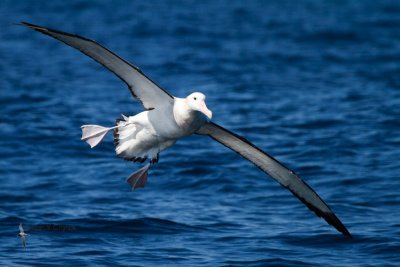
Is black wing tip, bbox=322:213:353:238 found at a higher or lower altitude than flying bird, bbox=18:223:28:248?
higher

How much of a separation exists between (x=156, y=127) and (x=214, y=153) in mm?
4961

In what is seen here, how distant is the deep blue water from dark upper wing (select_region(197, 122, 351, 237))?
1.30 feet

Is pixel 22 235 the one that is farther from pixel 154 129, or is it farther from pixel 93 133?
pixel 154 129

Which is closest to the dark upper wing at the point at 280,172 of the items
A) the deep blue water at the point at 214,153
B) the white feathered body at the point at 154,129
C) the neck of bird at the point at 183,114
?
the deep blue water at the point at 214,153

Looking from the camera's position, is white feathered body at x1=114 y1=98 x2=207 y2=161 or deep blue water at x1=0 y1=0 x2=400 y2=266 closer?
white feathered body at x1=114 y1=98 x2=207 y2=161

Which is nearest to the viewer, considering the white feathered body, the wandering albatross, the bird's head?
the bird's head

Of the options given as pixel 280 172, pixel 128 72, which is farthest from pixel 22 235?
pixel 280 172

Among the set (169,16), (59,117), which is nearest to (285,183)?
(59,117)

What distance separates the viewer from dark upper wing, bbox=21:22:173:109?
29.2ft

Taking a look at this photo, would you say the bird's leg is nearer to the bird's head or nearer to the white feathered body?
the white feathered body

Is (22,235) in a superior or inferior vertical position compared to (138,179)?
inferior

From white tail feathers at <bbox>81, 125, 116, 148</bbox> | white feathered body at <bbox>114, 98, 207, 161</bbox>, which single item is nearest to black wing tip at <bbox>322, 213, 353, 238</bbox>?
white feathered body at <bbox>114, 98, 207, 161</bbox>

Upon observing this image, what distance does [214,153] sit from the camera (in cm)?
1451

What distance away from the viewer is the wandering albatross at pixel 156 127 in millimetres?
9141
